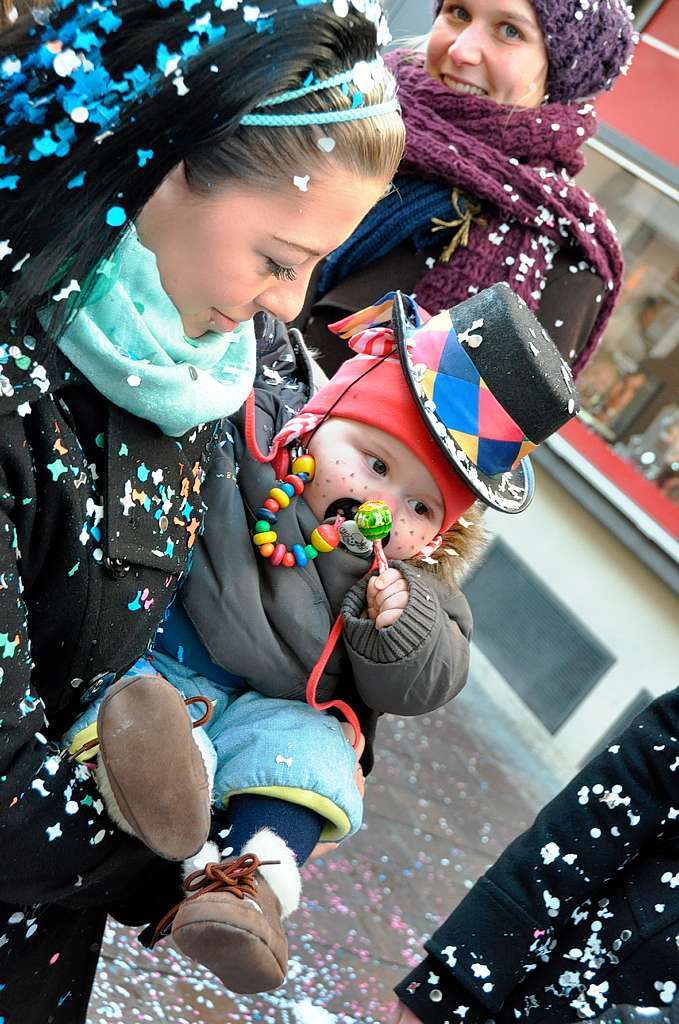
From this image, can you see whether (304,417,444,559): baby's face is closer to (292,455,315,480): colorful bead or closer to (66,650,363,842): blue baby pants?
(292,455,315,480): colorful bead

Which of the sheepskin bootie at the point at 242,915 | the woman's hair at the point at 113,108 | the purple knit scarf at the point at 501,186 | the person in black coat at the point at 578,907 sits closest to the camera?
the woman's hair at the point at 113,108

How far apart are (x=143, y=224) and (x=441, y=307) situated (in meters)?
1.34

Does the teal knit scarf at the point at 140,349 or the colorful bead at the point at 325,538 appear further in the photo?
the colorful bead at the point at 325,538

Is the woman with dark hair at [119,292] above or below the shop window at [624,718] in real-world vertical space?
above

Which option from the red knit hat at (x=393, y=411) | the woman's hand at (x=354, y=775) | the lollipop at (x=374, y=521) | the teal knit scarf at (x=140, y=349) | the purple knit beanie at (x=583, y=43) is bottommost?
the woman's hand at (x=354, y=775)

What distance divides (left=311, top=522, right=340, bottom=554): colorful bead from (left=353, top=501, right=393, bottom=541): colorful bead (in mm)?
49

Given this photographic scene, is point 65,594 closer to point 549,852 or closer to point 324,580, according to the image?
point 324,580

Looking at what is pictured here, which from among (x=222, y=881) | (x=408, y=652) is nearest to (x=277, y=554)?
(x=408, y=652)

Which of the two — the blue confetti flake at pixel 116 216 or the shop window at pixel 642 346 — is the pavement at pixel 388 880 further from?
the blue confetti flake at pixel 116 216

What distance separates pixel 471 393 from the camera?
179 centimetres

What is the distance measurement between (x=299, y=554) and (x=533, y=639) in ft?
13.4

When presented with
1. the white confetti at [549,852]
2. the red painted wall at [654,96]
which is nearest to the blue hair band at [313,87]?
the white confetti at [549,852]

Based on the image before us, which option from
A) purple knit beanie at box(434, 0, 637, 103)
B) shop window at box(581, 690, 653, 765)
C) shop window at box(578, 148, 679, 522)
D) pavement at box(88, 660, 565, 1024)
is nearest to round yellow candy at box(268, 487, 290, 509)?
purple knit beanie at box(434, 0, 637, 103)

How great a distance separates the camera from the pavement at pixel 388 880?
2.86m
